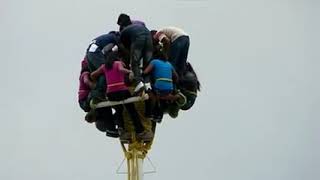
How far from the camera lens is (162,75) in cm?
677

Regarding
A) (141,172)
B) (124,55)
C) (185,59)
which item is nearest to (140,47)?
(124,55)

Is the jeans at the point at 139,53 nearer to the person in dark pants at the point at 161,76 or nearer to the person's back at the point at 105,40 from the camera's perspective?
the person in dark pants at the point at 161,76

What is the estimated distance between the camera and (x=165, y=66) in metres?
6.84

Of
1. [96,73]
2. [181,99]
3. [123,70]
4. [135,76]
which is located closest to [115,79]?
[123,70]

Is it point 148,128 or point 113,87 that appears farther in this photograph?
point 148,128

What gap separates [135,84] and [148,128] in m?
0.74

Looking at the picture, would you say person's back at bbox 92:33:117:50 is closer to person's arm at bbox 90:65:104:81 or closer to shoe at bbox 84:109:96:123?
person's arm at bbox 90:65:104:81

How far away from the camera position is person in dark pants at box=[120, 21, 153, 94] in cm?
674

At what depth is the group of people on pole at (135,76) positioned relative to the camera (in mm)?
6605

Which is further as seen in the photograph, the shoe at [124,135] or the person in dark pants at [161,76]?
the shoe at [124,135]

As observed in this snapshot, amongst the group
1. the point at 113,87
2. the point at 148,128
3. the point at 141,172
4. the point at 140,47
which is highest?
the point at 140,47

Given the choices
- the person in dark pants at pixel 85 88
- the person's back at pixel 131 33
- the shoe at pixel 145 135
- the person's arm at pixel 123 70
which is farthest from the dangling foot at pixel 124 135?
the person's back at pixel 131 33

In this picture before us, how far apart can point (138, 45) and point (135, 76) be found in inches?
16.1

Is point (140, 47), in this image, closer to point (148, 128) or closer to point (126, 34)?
point (126, 34)
